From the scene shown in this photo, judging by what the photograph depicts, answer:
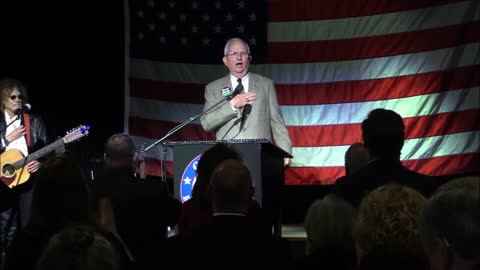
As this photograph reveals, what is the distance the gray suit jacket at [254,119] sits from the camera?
6488 millimetres

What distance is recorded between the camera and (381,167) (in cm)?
379

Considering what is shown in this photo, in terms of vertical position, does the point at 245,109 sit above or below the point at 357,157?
above

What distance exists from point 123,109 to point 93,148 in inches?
18.8

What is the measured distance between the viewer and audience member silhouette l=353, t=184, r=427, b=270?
245 cm

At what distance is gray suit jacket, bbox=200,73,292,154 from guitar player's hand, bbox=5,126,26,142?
1.59m

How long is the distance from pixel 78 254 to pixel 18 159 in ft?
18.1

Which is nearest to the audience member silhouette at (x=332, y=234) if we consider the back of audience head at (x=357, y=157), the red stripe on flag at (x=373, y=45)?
the back of audience head at (x=357, y=157)

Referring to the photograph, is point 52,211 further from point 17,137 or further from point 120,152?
point 17,137

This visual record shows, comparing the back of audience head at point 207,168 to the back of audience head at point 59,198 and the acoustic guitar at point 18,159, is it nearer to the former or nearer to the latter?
the back of audience head at point 59,198

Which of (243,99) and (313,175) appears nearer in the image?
(243,99)

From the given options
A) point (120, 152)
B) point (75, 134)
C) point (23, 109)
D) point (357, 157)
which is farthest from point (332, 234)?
point (75, 134)

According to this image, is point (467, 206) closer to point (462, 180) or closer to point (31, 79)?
point (462, 180)

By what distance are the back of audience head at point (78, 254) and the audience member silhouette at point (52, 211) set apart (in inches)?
42.1

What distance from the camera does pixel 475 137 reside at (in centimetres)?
751
